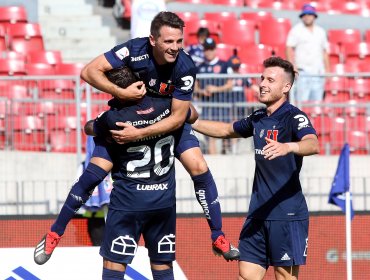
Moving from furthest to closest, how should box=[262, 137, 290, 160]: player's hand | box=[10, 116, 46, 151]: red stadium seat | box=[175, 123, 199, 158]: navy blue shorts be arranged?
box=[10, 116, 46, 151]: red stadium seat < box=[175, 123, 199, 158]: navy blue shorts < box=[262, 137, 290, 160]: player's hand

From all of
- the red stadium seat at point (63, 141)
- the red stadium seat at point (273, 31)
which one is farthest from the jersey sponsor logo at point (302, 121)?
the red stadium seat at point (273, 31)

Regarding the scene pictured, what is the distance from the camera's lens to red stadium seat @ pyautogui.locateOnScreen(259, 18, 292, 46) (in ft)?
58.0

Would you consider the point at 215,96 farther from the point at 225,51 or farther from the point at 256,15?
the point at 256,15

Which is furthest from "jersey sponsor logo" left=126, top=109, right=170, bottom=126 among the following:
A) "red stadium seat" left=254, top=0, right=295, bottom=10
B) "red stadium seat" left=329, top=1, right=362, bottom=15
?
"red stadium seat" left=329, top=1, right=362, bottom=15

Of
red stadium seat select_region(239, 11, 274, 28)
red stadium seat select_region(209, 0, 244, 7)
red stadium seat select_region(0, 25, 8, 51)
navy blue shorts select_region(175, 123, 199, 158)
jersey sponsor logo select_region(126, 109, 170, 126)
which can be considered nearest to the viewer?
jersey sponsor logo select_region(126, 109, 170, 126)

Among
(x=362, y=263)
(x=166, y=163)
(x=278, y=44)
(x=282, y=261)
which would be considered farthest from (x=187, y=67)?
(x=278, y=44)

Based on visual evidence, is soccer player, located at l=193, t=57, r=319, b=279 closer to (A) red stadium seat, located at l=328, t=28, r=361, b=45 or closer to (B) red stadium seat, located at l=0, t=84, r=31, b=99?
(B) red stadium seat, located at l=0, t=84, r=31, b=99

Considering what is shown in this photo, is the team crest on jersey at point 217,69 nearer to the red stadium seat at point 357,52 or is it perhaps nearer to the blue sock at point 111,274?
the red stadium seat at point 357,52

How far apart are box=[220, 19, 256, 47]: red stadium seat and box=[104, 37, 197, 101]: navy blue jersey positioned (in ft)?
29.6

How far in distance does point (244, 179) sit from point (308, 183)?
76 centimetres

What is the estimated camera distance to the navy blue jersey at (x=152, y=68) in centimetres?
847

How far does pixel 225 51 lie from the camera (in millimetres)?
16531

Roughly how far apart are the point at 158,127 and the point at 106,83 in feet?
1.72

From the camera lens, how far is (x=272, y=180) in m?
9.23
